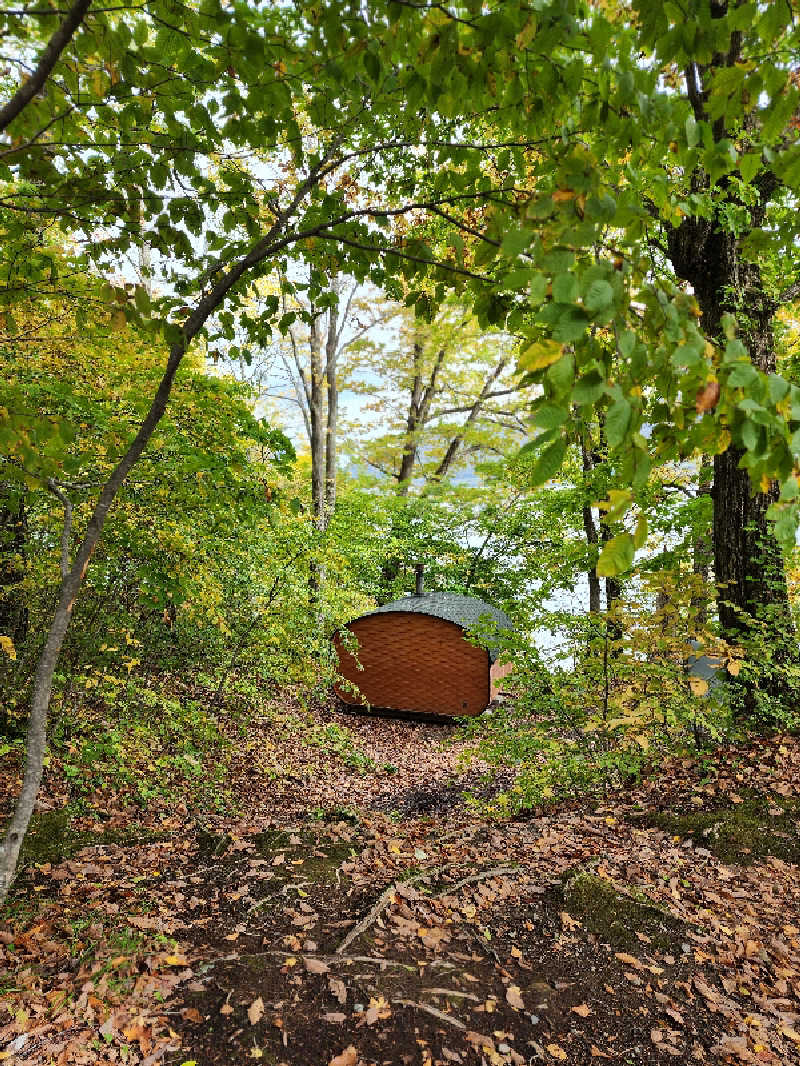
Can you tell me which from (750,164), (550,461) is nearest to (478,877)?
(550,461)

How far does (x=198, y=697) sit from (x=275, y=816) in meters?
2.54

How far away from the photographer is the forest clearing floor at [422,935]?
2.81m

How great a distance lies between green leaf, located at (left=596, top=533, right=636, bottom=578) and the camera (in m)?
1.44

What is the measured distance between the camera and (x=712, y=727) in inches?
210

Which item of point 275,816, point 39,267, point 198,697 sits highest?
point 39,267

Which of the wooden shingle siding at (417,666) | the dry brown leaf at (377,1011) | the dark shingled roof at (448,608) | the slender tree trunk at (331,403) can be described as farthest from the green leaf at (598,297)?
the slender tree trunk at (331,403)

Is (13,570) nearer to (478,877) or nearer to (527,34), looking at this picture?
(478,877)

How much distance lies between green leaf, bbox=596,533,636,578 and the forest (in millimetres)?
18

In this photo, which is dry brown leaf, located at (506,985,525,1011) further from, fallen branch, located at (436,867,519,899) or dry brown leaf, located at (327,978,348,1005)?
fallen branch, located at (436,867,519,899)

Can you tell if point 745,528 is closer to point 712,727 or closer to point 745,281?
point 712,727

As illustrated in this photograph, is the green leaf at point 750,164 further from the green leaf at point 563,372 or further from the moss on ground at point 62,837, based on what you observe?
the moss on ground at point 62,837

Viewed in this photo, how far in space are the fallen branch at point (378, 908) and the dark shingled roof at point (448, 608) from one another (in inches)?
293

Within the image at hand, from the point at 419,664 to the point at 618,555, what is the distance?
12.4 meters

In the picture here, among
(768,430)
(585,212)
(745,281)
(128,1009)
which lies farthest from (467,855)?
(745,281)
